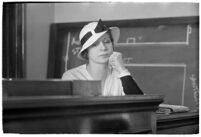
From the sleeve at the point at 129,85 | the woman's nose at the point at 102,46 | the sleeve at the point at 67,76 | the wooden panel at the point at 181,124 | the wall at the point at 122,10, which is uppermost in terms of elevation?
the wall at the point at 122,10

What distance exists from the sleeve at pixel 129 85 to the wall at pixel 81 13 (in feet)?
0.88

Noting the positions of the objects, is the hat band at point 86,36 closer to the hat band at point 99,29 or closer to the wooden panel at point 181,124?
the hat band at point 99,29

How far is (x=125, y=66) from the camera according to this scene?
1.46 metres

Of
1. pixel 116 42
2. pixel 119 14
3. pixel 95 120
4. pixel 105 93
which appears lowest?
pixel 95 120

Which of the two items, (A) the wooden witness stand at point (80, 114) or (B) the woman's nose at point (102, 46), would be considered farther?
(B) the woman's nose at point (102, 46)

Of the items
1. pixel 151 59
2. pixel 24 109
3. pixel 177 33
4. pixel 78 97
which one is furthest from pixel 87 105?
pixel 177 33

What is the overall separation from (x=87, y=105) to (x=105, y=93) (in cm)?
11

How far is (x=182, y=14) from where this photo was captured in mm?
1455

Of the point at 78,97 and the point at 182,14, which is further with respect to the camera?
the point at 182,14

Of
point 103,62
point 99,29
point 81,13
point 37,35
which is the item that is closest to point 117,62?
point 103,62

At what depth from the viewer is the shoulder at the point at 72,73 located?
143cm

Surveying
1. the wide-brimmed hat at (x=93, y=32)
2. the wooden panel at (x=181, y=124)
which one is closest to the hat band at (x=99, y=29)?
the wide-brimmed hat at (x=93, y=32)

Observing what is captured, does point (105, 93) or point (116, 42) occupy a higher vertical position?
point (116, 42)

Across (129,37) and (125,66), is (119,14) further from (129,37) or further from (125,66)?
(125,66)
